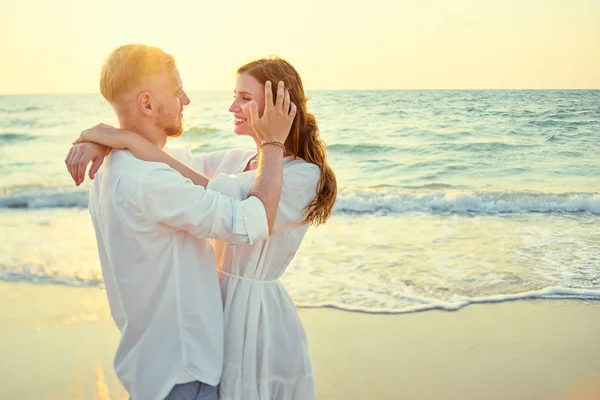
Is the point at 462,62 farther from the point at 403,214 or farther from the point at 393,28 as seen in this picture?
the point at 403,214

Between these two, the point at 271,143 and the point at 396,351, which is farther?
the point at 396,351

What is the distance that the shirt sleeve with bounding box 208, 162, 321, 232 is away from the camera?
231 centimetres

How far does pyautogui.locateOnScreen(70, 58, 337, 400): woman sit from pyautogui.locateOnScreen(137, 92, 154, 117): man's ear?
0.09m

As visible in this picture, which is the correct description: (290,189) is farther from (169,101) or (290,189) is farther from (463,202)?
(463,202)

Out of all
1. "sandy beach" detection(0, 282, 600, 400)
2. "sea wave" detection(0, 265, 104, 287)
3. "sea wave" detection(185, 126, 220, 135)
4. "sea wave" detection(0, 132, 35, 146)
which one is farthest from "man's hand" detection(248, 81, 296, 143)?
"sea wave" detection(0, 132, 35, 146)

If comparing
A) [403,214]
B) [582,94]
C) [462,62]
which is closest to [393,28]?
[462,62]

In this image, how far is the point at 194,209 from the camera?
2.12 meters

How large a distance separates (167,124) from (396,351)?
3157 millimetres

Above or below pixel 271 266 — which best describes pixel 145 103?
above

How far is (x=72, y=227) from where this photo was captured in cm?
1001

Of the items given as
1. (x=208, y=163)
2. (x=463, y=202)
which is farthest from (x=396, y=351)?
(x=463, y=202)

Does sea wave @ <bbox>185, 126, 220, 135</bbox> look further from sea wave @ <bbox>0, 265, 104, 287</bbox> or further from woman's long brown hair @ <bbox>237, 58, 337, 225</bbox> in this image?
woman's long brown hair @ <bbox>237, 58, 337, 225</bbox>

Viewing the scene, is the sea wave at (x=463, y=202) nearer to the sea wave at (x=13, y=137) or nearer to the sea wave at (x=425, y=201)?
the sea wave at (x=425, y=201)

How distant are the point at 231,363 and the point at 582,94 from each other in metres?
29.3
